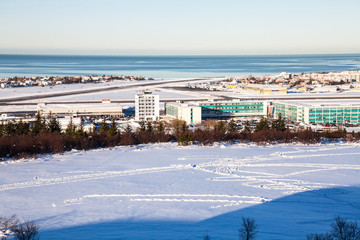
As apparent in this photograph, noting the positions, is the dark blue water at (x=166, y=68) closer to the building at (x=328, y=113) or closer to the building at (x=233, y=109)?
the building at (x=233, y=109)

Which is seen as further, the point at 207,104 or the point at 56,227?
the point at 207,104

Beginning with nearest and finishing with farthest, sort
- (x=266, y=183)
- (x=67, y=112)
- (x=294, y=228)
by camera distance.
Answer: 1. (x=294, y=228)
2. (x=266, y=183)
3. (x=67, y=112)

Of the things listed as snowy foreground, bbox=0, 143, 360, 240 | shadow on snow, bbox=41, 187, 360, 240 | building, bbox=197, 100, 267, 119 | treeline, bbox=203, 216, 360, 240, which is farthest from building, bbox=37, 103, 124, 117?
treeline, bbox=203, 216, 360, 240

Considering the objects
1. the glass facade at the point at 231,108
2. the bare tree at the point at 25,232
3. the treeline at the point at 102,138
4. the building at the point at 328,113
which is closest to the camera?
the bare tree at the point at 25,232

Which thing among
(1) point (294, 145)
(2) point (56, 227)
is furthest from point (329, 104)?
(2) point (56, 227)

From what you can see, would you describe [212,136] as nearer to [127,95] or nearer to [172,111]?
[172,111]

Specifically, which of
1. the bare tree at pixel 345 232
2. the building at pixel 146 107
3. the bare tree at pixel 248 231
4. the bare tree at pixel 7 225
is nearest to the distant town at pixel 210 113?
the building at pixel 146 107

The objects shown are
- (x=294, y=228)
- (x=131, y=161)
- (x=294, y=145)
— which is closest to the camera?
(x=294, y=228)
